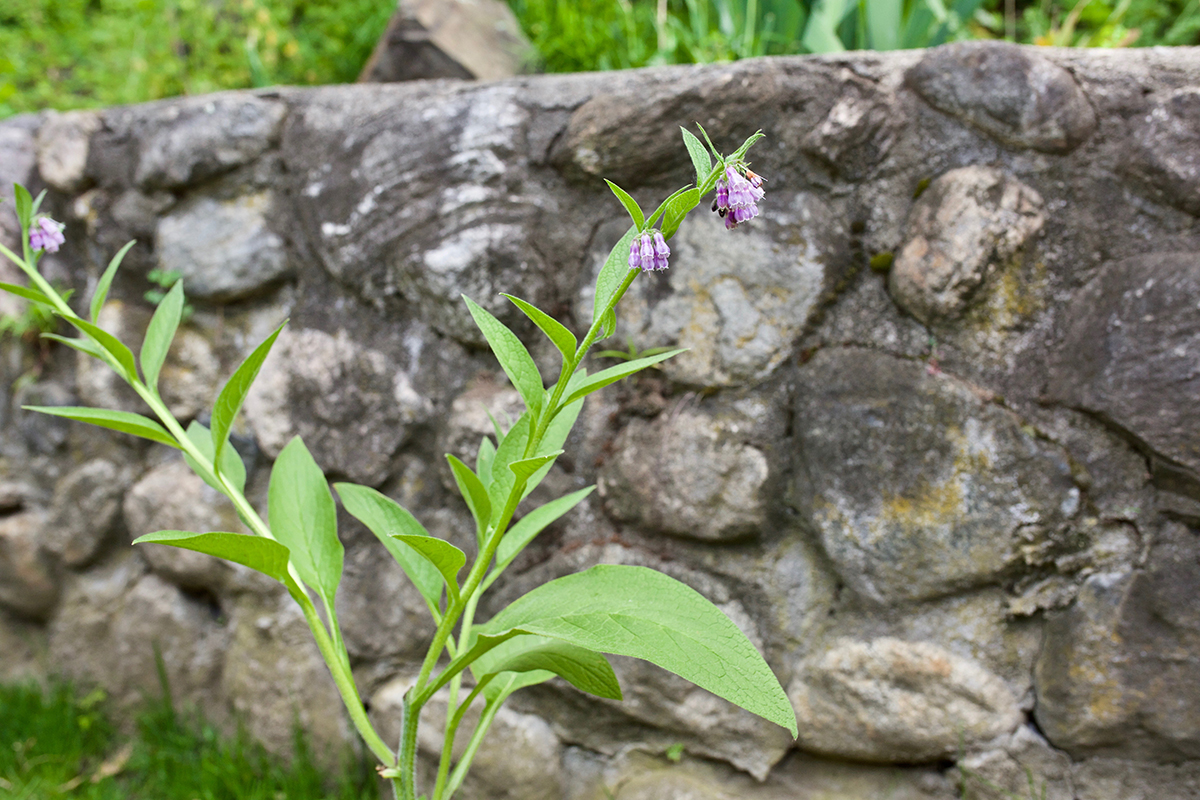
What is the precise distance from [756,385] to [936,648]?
565 mm

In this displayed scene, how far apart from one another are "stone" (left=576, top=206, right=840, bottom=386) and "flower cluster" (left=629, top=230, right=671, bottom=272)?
2.39 feet

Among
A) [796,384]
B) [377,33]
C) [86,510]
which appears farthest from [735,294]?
[377,33]

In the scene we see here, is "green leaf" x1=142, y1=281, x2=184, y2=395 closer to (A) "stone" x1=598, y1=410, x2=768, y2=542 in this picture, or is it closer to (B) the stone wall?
(B) the stone wall

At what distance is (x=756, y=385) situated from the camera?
1472mm

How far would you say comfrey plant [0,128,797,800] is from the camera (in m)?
0.77

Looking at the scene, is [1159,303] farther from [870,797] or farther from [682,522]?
[870,797]

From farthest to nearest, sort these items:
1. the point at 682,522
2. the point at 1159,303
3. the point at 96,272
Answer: the point at 96,272, the point at 682,522, the point at 1159,303

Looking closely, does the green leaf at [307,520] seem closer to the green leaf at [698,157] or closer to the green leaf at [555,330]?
the green leaf at [555,330]

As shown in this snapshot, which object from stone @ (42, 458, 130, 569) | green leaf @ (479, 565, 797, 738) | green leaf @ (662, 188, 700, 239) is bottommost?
stone @ (42, 458, 130, 569)

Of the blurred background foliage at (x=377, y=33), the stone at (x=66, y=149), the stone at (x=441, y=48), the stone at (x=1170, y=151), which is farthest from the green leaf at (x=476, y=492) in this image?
the stone at (x=441, y=48)

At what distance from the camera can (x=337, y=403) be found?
167cm

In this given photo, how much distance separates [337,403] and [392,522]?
65 cm

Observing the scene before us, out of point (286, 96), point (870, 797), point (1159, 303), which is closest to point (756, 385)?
point (1159, 303)

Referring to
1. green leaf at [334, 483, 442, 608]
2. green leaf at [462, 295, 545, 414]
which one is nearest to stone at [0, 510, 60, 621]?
green leaf at [334, 483, 442, 608]
